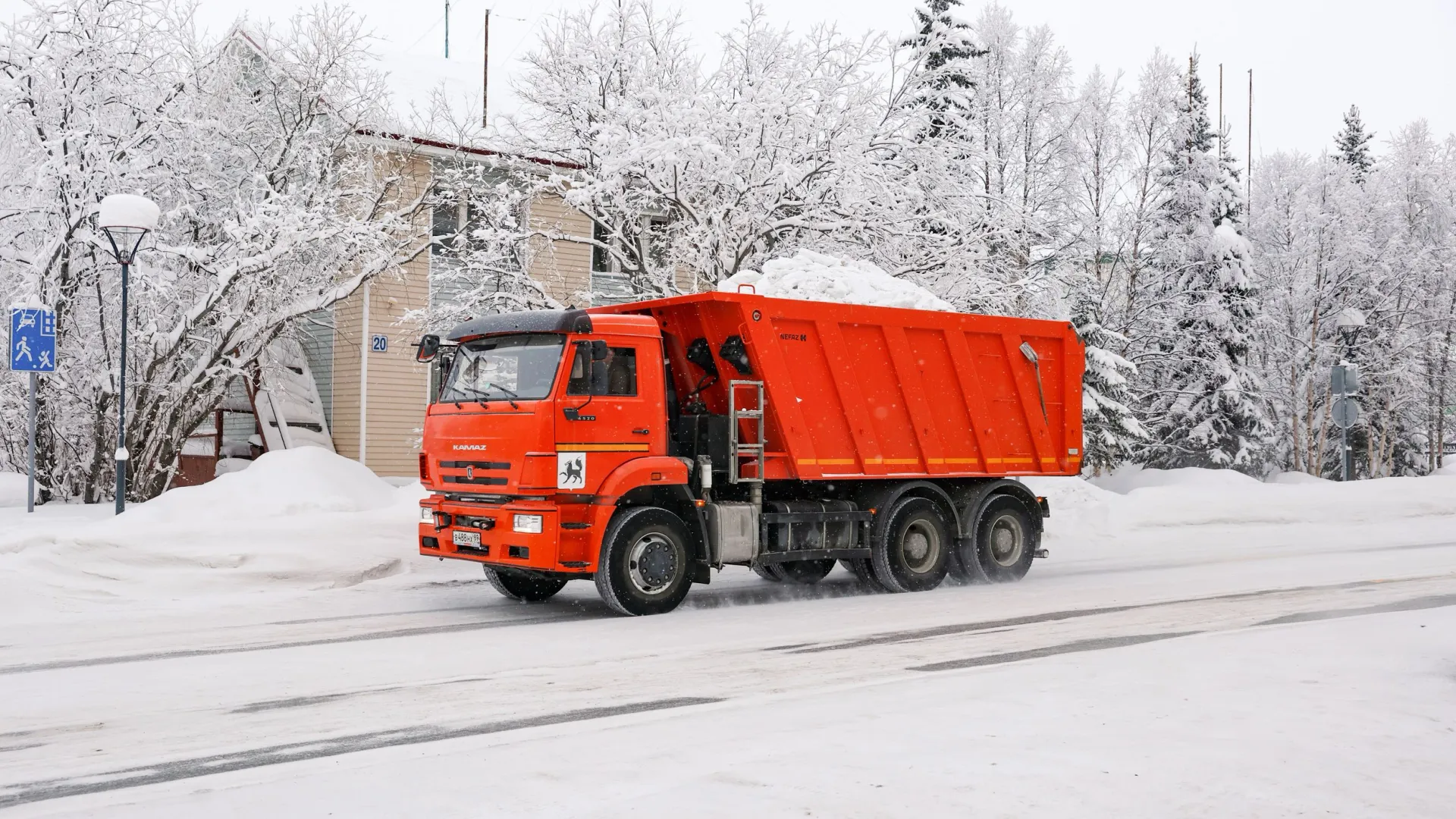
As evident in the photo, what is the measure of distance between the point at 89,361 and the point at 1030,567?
13193mm

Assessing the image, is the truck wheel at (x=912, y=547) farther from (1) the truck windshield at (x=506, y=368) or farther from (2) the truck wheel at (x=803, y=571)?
(1) the truck windshield at (x=506, y=368)

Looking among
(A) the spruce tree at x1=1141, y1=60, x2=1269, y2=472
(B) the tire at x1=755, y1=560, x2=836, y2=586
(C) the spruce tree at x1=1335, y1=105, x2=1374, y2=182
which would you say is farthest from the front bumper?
(C) the spruce tree at x1=1335, y1=105, x2=1374, y2=182

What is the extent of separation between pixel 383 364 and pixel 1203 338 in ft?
81.9

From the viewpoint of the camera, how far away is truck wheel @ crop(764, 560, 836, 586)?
1402cm

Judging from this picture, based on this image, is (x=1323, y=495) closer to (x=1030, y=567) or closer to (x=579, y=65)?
(x=1030, y=567)

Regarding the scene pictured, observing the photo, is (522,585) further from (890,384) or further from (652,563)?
(890,384)

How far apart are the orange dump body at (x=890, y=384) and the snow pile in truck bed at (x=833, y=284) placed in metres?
3.28

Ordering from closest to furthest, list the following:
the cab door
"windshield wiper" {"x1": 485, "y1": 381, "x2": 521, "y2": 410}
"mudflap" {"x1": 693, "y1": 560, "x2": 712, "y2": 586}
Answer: the cab door, "windshield wiper" {"x1": 485, "y1": 381, "x2": 521, "y2": 410}, "mudflap" {"x1": 693, "y1": 560, "x2": 712, "y2": 586}

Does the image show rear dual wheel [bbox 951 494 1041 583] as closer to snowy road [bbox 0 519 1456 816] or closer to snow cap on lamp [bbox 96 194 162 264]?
snowy road [bbox 0 519 1456 816]

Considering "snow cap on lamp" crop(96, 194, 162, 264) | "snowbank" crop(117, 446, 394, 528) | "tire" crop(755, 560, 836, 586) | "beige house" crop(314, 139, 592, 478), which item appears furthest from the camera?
"beige house" crop(314, 139, 592, 478)

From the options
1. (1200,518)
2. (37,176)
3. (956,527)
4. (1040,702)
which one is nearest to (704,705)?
(1040,702)

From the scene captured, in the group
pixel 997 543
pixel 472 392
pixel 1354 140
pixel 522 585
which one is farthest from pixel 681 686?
pixel 1354 140

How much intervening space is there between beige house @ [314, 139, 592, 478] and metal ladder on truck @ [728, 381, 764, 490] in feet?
41.0

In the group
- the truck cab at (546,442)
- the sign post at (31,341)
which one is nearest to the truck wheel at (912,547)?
the truck cab at (546,442)
